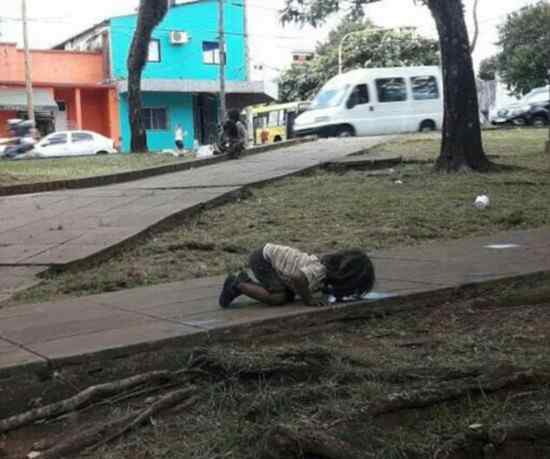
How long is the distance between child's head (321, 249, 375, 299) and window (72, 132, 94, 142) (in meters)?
25.8

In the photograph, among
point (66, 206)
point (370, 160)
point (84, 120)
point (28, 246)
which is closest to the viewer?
point (28, 246)

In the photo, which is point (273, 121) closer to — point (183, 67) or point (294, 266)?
point (183, 67)

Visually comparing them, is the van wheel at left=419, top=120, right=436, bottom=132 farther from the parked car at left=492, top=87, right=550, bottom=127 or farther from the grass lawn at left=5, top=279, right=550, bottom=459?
the grass lawn at left=5, top=279, right=550, bottom=459

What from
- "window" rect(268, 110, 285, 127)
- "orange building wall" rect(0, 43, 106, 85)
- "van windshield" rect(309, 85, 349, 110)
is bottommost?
"window" rect(268, 110, 285, 127)

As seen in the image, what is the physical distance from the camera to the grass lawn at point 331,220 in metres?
7.24

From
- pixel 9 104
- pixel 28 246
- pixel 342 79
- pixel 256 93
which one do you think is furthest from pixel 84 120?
pixel 28 246

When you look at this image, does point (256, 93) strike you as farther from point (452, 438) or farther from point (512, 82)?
point (452, 438)

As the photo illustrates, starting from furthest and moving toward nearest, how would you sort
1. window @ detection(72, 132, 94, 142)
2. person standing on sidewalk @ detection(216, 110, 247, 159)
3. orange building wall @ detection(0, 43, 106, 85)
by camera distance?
1. orange building wall @ detection(0, 43, 106, 85)
2. window @ detection(72, 132, 94, 142)
3. person standing on sidewalk @ detection(216, 110, 247, 159)

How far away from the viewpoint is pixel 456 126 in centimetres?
1259

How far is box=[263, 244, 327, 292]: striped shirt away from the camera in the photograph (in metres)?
5.10

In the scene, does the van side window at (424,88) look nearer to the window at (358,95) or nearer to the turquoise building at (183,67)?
the window at (358,95)

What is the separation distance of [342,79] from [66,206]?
1855 cm

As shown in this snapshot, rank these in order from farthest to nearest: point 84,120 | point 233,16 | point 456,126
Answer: point 233,16 → point 84,120 → point 456,126

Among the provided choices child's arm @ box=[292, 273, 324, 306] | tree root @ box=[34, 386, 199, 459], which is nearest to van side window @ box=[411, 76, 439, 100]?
child's arm @ box=[292, 273, 324, 306]
